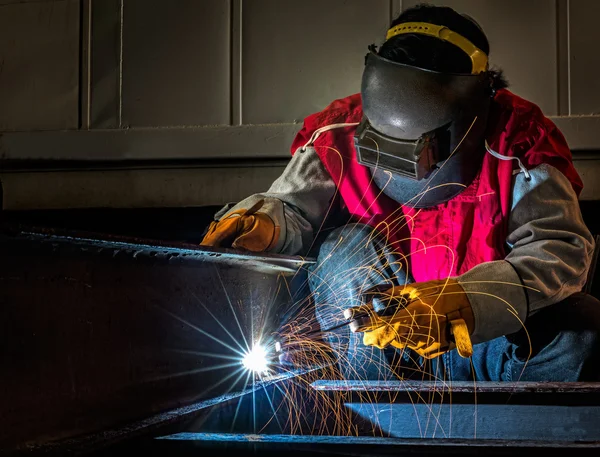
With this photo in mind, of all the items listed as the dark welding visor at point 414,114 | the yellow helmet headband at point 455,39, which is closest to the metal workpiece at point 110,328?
the dark welding visor at point 414,114

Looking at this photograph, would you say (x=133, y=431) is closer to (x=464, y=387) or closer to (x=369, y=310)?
(x=369, y=310)

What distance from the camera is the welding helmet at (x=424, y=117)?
2.06 meters

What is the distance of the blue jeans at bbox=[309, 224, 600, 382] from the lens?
7.21ft

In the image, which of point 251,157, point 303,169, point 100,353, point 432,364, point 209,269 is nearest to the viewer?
point 100,353

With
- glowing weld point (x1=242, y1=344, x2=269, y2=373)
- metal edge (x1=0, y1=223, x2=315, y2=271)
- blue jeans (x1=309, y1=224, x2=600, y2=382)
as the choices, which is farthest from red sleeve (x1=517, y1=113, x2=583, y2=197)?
glowing weld point (x1=242, y1=344, x2=269, y2=373)

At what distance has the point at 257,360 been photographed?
226cm

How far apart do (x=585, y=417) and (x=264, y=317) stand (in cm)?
99

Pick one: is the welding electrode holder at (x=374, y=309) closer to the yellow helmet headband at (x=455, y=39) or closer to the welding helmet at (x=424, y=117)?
the welding helmet at (x=424, y=117)

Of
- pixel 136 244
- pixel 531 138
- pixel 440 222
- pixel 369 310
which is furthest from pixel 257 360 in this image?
pixel 531 138

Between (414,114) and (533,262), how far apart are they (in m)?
0.55

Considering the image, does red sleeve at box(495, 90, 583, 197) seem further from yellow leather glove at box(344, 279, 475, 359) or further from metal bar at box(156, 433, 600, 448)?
metal bar at box(156, 433, 600, 448)

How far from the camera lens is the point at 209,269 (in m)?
1.96

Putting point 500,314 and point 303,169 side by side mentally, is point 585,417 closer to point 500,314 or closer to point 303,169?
point 500,314

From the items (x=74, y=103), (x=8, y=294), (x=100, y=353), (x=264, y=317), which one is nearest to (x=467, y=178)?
(x=264, y=317)
